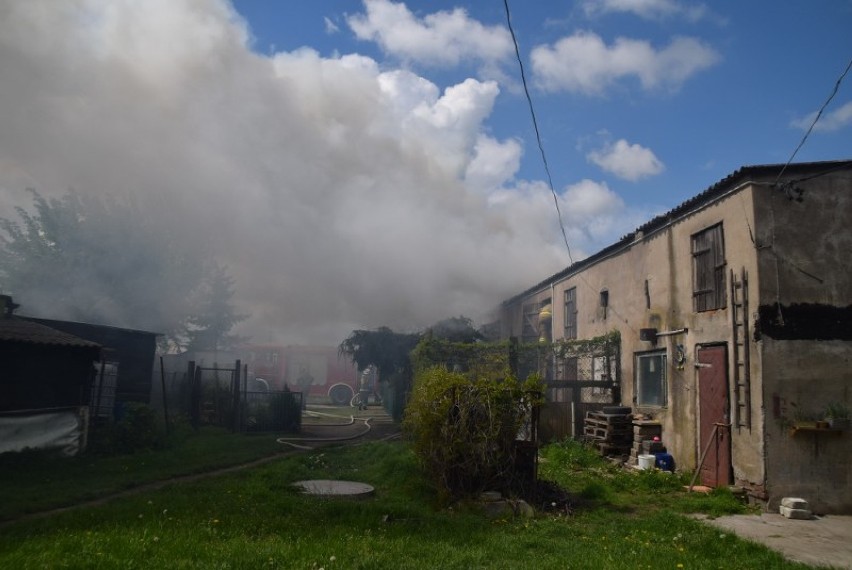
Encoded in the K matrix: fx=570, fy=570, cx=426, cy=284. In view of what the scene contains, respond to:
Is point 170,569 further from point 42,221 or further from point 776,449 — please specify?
point 42,221

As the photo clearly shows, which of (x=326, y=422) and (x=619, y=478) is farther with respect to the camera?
(x=326, y=422)

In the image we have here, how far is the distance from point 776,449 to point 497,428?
5008 mm

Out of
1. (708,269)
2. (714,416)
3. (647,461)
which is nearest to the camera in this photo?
(714,416)

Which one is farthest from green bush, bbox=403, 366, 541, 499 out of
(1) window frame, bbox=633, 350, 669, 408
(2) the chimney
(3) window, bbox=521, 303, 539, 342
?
(3) window, bbox=521, 303, 539, 342

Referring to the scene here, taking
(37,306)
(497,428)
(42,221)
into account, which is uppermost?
(42,221)

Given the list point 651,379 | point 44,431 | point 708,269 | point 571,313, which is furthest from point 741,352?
point 44,431

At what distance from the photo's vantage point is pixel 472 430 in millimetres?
8930

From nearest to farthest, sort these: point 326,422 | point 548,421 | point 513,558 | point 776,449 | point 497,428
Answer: point 513,558, point 497,428, point 776,449, point 548,421, point 326,422

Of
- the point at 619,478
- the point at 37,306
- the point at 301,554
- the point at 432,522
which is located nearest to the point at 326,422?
the point at 37,306

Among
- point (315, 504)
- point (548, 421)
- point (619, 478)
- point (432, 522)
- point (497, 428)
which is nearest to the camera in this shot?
point (432, 522)

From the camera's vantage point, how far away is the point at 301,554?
573cm

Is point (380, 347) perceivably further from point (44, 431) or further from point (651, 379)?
point (44, 431)

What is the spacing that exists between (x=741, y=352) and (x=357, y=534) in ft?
25.6

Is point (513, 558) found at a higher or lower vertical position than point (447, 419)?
lower
